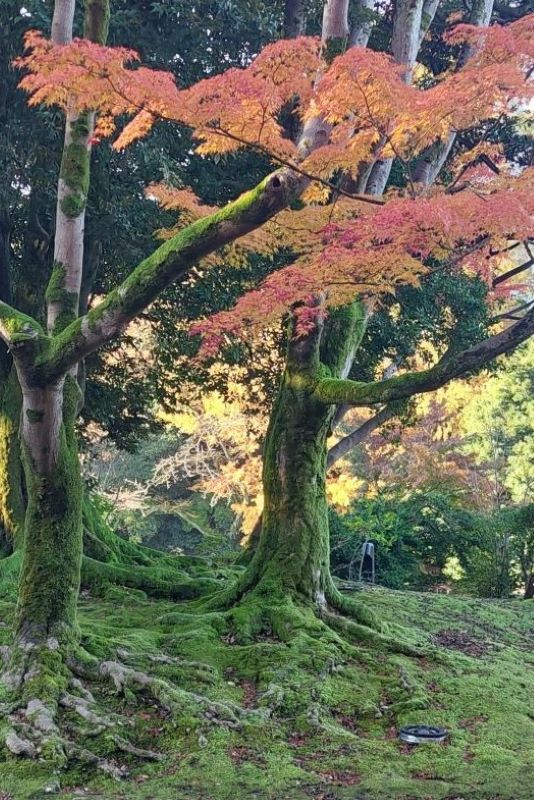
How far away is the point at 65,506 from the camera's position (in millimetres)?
5109

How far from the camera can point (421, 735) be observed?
4621 millimetres

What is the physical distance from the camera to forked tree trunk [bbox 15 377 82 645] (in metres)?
4.96

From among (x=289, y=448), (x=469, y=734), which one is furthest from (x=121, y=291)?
(x=469, y=734)

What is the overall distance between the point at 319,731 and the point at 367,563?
324 inches

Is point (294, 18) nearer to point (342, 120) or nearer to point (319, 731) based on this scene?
point (342, 120)

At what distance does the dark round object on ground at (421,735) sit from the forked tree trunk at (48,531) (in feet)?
7.85

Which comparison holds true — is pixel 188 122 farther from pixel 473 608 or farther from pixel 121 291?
pixel 473 608

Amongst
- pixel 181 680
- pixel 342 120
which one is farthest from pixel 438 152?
pixel 181 680

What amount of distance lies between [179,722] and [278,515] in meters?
2.95

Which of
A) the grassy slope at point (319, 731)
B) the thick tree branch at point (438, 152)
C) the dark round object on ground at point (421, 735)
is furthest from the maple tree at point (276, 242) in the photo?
the dark round object on ground at point (421, 735)

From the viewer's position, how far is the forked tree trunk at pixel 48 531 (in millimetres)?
4961

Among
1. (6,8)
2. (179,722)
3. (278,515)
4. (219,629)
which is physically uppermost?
(6,8)

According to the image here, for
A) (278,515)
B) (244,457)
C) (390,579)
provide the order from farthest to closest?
(244,457), (390,579), (278,515)

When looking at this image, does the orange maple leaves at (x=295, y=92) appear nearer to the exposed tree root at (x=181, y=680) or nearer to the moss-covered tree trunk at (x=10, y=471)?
the exposed tree root at (x=181, y=680)
